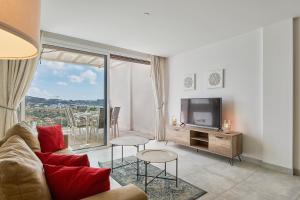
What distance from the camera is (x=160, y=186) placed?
2539mm

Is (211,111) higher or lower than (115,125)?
higher

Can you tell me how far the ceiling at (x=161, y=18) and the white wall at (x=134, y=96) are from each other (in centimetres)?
259

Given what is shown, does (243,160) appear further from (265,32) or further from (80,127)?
(80,127)

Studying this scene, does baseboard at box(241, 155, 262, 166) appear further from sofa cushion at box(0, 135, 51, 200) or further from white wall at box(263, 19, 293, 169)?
sofa cushion at box(0, 135, 51, 200)

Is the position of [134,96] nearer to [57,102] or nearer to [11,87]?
[57,102]

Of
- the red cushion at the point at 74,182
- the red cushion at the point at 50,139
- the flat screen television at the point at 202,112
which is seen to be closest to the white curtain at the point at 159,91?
the flat screen television at the point at 202,112

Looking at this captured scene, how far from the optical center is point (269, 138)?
10.5 ft

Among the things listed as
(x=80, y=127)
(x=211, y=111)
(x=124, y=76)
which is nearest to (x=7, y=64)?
(x=80, y=127)

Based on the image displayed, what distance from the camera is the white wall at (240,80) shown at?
3439mm

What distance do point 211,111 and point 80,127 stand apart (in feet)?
10.3

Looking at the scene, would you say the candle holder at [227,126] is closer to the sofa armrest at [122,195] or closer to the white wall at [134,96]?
the white wall at [134,96]

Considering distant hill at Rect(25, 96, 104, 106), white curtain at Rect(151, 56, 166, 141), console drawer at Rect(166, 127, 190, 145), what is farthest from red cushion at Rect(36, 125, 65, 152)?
white curtain at Rect(151, 56, 166, 141)

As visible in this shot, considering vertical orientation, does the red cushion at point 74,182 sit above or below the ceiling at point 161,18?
below

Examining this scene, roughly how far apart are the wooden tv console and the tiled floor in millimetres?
209
